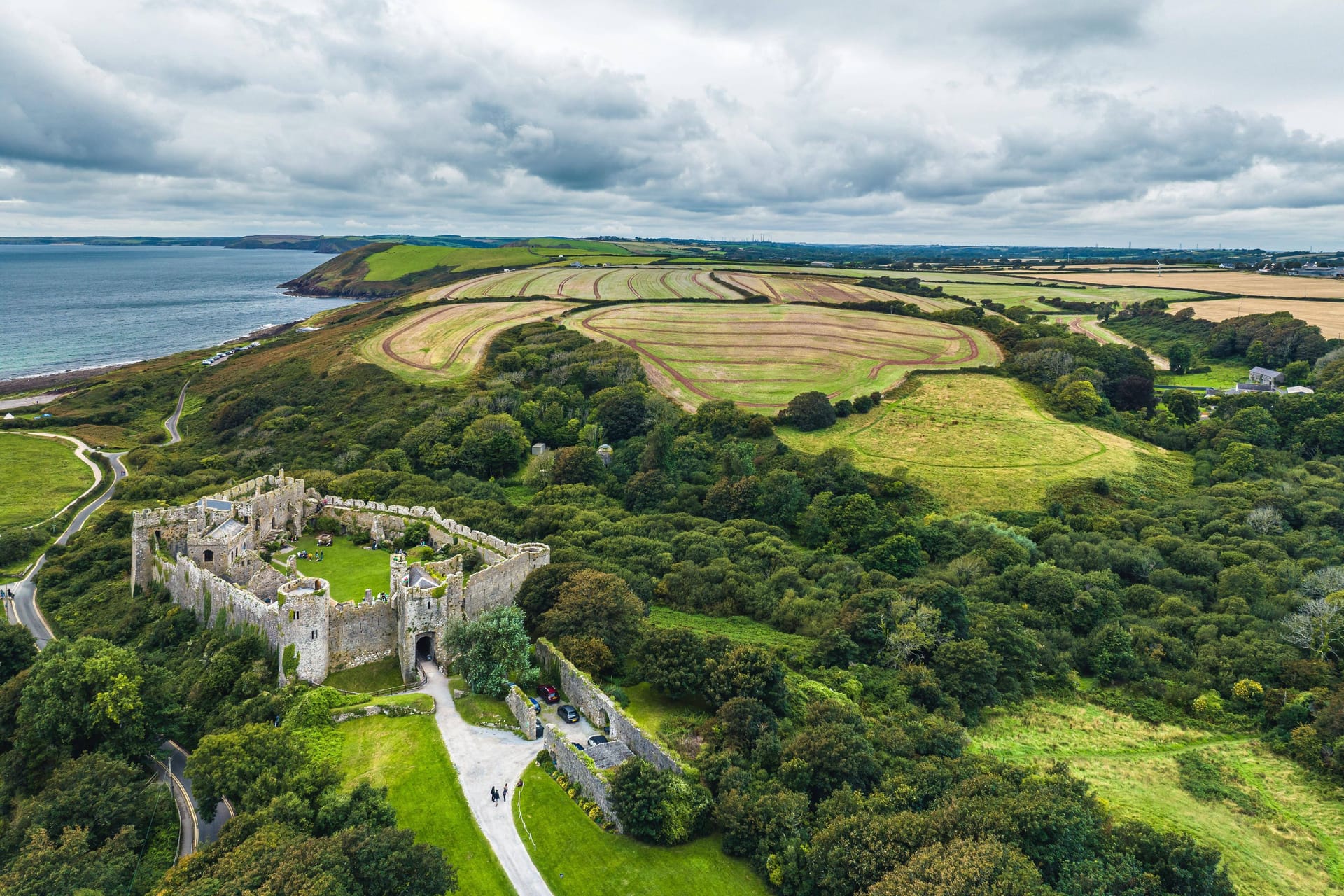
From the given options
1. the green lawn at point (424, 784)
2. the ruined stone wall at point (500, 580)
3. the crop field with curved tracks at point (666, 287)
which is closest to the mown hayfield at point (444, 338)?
the crop field with curved tracks at point (666, 287)

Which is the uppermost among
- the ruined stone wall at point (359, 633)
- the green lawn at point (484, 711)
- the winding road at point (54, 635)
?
the ruined stone wall at point (359, 633)

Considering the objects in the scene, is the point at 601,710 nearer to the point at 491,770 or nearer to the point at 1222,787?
the point at 491,770

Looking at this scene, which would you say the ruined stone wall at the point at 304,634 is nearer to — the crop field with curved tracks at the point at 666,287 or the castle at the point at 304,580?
the castle at the point at 304,580

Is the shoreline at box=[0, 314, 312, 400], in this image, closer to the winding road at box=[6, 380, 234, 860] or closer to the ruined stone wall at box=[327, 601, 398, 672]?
the winding road at box=[6, 380, 234, 860]

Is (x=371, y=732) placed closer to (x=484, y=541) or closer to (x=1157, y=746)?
(x=484, y=541)

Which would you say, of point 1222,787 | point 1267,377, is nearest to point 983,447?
point 1222,787

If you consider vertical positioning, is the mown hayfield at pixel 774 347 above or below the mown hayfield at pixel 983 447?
above

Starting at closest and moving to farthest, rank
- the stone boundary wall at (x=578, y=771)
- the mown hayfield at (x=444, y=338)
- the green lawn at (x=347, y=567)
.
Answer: the stone boundary wall at (x=578, y=771) < the green lawn at (x=347, y=567) < the mown hayfield at (x=444, y=338)

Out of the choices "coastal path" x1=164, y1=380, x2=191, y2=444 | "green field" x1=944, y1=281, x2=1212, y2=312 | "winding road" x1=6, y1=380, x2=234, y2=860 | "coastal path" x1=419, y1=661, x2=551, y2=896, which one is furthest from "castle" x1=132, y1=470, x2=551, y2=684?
"green field" x1=944, y1=281, x2=1212, y2=312
